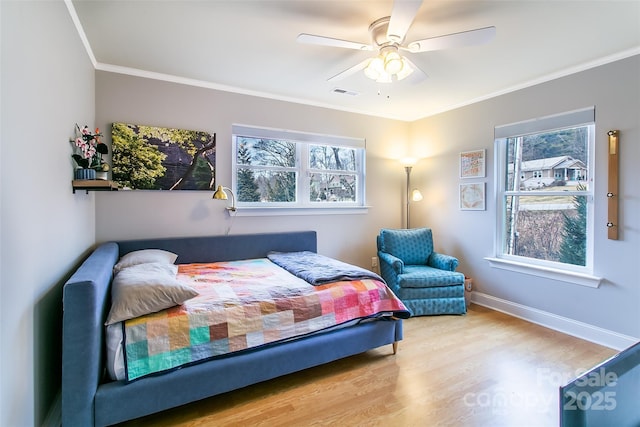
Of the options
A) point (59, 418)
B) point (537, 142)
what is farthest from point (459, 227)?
point (59, 418)

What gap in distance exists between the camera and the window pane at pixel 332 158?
3.96 meters

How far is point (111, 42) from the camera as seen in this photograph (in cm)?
241

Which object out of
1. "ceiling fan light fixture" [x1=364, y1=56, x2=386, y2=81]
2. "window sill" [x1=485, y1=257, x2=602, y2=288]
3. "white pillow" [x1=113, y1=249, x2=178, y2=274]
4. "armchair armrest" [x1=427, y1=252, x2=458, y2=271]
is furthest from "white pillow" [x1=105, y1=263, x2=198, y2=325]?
"window sill" [x1=485, y1=257, x2=602, y2=288]

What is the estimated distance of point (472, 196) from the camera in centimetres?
373

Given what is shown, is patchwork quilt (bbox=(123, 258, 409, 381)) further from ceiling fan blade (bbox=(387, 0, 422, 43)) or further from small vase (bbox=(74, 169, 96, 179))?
ceiling fan blade (bbox=(387, 0, 422, 43))

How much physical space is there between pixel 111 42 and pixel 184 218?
161cm

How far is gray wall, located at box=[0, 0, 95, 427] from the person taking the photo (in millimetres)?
1204

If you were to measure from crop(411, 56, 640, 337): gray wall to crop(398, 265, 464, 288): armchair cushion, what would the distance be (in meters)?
0.58

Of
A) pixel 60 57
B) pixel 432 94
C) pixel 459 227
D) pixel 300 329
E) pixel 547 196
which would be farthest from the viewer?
pixel 459 227

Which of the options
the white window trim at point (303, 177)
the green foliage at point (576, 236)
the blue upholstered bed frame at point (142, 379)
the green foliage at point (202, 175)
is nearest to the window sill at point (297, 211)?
the white window trim at point (303, 177)

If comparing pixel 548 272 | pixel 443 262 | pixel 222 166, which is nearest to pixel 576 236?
pixel 548 272

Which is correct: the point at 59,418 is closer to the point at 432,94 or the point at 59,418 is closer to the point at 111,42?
the point at 111,42

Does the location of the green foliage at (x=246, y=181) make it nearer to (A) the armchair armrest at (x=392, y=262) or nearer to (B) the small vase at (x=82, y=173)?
(B) the small vase at (x=82, y=173)

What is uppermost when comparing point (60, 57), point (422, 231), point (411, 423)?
point (60, 57)
